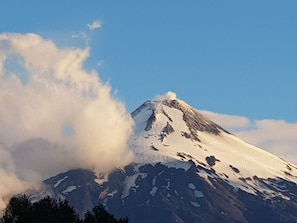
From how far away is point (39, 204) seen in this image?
4171 inches

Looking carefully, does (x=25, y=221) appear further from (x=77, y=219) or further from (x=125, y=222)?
(x=125, y=222)

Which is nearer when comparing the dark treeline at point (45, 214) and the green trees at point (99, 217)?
the dark treeline at point (45, 214)

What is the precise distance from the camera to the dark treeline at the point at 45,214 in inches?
3969

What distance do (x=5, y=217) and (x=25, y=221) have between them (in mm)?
6028

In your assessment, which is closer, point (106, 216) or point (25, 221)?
point (25, 221)

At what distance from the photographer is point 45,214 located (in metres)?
103

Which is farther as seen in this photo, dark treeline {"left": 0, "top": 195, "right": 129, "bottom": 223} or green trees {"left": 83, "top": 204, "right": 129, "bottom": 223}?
green trees {"left": 83, "top": 204, "right": 129, "bottom": 223}

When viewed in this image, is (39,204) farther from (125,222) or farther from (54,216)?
(125,222)

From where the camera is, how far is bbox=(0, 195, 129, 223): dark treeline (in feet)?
331

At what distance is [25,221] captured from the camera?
324 feet

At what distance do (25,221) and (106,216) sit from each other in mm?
14741

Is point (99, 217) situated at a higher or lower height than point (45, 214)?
higher

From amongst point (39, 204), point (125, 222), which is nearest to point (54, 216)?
point (39, 204)

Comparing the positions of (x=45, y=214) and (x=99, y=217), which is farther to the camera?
(x=99, y=217)
